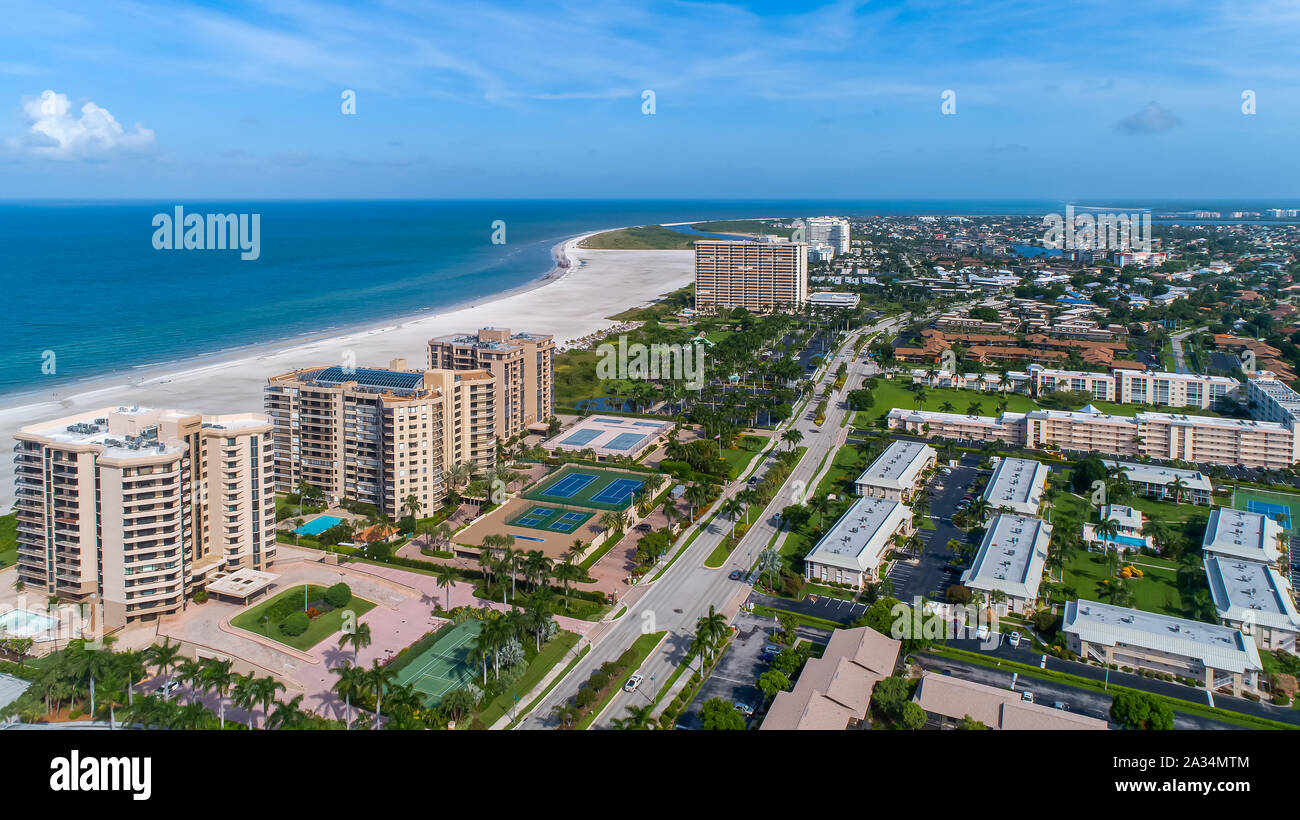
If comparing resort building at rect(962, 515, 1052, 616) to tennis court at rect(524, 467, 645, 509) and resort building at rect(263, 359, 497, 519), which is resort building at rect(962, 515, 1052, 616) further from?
resort building at rect(263, 359, 497, 519)

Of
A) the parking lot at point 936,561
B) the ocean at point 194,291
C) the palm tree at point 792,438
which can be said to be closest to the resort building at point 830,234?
the ocean at point 194,291

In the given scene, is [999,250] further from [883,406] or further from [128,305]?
[128,305]

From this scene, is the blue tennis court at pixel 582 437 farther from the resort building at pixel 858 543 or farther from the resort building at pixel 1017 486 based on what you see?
the resort building at pixel 1017 486

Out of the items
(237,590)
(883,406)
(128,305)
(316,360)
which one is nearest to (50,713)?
(237,590)

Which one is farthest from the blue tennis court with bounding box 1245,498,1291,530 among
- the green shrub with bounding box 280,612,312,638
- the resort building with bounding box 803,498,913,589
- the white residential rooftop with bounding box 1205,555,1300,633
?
the green shrub with bounding box 280,612,312,638

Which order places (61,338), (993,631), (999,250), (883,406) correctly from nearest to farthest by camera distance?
(993,631)
(883,406)
(61,338)
(999,250)

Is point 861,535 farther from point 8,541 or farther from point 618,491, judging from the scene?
point 8,541
